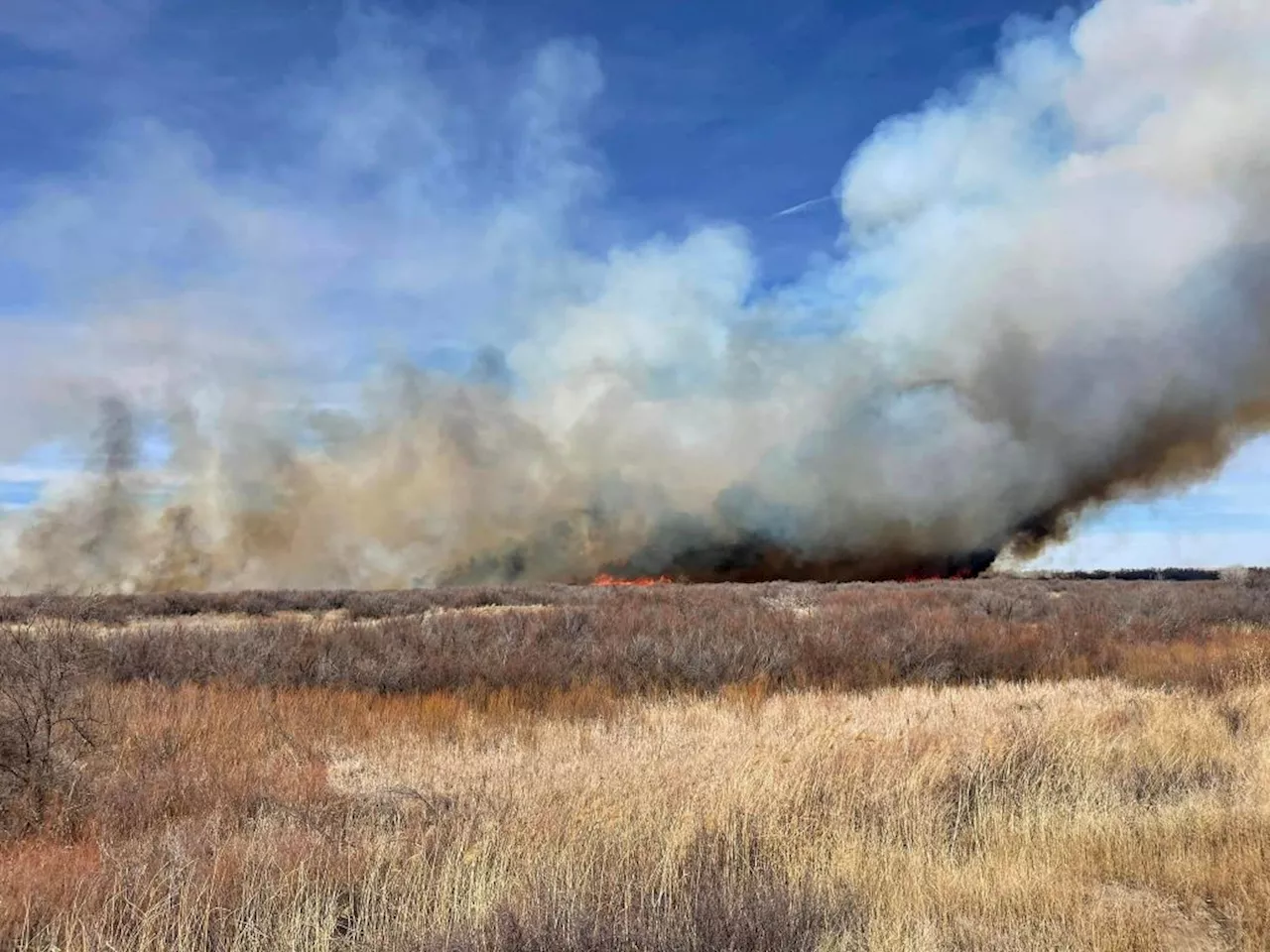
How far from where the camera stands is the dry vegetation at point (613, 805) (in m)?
4.90

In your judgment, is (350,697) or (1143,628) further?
(1143,628)

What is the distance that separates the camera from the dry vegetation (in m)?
4.90

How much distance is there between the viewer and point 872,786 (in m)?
7.74

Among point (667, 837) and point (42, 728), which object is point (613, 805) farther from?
point (42, 728)

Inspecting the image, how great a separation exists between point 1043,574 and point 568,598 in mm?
A: 43364

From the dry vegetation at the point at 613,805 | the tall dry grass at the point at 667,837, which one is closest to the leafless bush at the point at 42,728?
the dry vegetation at the point at 613,805

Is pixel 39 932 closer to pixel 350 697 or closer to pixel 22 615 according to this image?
pixel 350 697

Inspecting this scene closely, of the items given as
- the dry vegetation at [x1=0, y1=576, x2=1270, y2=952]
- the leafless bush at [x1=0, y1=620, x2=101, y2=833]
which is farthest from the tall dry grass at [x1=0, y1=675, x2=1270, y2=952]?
the leafless bush at [x1=0, y1=620, x2=101, y2=833]

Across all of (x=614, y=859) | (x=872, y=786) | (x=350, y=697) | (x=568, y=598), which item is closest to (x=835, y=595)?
(x=568, y=598)

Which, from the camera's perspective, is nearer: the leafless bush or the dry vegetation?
the dry vegetation

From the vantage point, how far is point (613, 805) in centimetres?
693

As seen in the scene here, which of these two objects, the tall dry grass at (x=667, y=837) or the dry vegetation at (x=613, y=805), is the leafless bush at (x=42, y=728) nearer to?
the dry vegetation at (x=613, y=805)

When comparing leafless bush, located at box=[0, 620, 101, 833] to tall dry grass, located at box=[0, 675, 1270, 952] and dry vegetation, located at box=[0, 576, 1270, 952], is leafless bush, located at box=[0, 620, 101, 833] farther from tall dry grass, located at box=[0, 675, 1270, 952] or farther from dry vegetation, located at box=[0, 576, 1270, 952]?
tall dry grass, located at box=[0, 675, 1270, 952]

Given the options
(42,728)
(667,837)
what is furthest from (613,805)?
(42,728)
